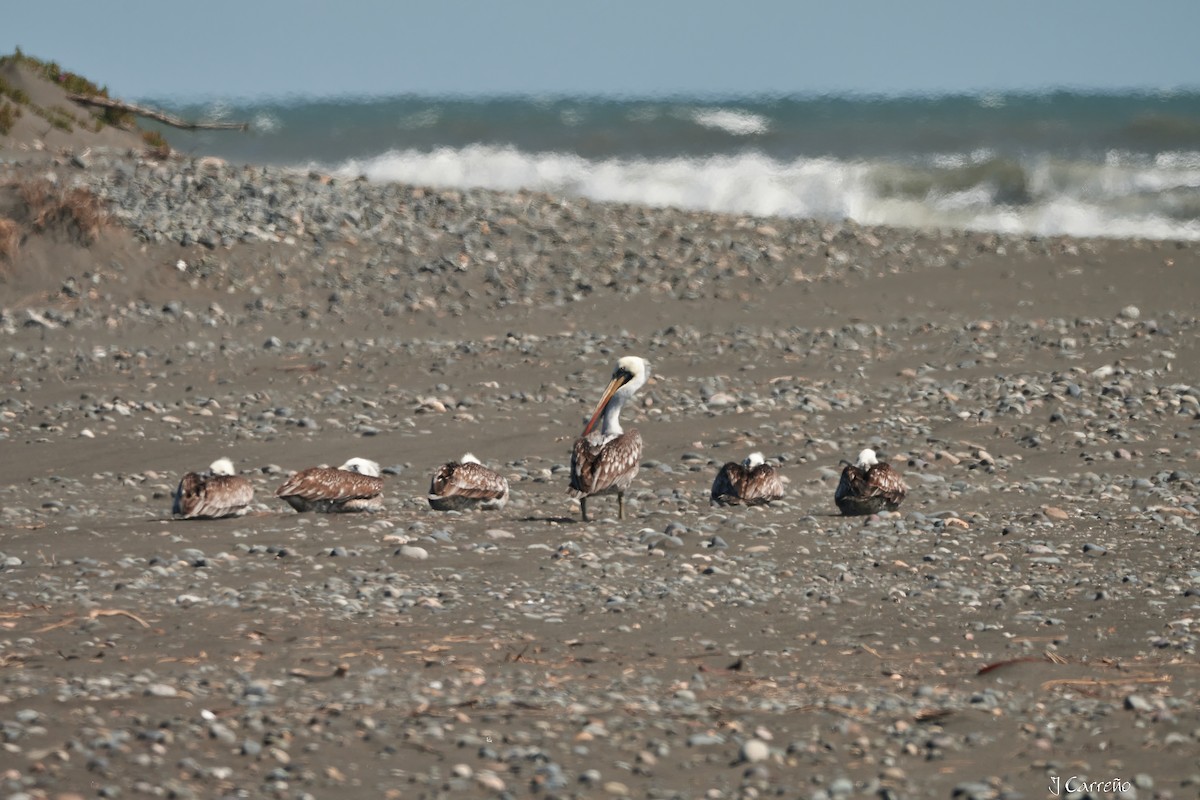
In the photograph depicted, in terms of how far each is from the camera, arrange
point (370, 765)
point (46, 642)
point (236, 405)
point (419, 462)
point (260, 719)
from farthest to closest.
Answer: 1. point (236, 405)
2. point (419, 462)
3. point (46, 642)
4. point (260, 719)
5. point (370, 765)

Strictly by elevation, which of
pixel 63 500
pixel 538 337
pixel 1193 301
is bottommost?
pixel 63 500

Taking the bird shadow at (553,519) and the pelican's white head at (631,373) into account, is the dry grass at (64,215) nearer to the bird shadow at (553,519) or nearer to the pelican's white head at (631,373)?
the pelican's white head at (631,373)

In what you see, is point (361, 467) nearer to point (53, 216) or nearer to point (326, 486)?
point (326, 486)

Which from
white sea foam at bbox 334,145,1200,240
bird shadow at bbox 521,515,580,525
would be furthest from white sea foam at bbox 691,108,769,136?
bird shadow at bbox 521,515,580,525

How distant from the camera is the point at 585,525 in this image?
9.66 meters

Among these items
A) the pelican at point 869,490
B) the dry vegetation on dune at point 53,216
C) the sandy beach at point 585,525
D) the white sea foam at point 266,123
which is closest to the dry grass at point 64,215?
the dry vegetation on dune at point 53,216

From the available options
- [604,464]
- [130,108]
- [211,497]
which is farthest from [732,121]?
[211,497]

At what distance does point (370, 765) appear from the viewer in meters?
5.45

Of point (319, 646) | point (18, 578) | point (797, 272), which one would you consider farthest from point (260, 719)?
point (797, 272)

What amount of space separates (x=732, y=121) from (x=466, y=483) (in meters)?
35.1

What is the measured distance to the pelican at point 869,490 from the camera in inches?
385

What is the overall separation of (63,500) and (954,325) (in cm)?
996

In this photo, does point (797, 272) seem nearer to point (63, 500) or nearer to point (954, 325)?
point (954, 325)

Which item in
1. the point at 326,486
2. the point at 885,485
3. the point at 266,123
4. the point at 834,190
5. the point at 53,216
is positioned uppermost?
the point at 266,123
